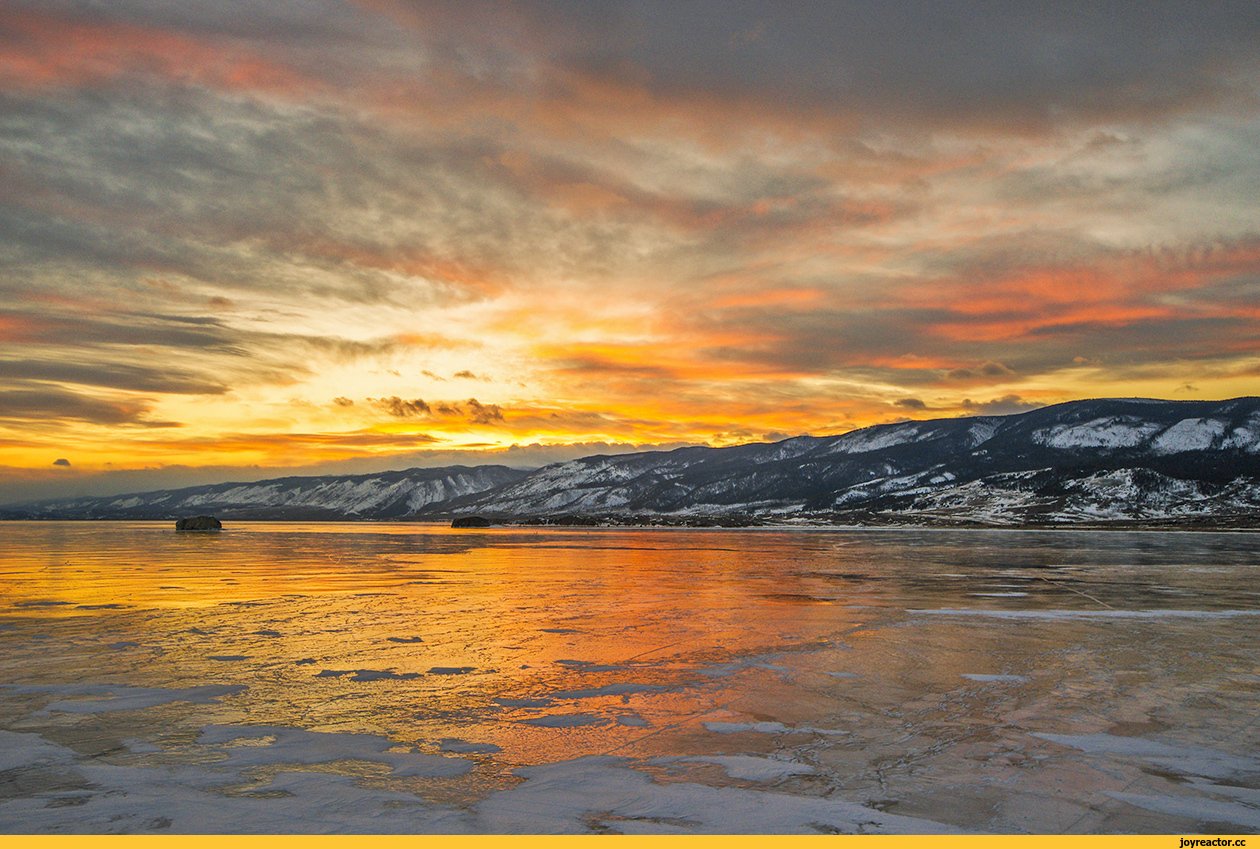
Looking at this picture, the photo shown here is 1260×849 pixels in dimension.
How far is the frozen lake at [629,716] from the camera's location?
859 cm

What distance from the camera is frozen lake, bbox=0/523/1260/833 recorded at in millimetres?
8594

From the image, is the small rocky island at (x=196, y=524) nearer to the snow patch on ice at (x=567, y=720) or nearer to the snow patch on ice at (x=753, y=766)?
the snow patch on ice at (x=567, y=720)

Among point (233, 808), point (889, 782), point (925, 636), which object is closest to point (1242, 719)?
point (889, 782)

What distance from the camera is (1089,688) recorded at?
14.7 m

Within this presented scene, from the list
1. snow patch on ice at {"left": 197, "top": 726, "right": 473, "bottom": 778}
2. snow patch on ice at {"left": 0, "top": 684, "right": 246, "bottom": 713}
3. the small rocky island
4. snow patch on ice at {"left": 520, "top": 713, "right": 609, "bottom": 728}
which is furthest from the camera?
the small rocky island

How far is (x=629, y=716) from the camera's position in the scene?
12.8 m

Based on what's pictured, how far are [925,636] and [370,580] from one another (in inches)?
1080
